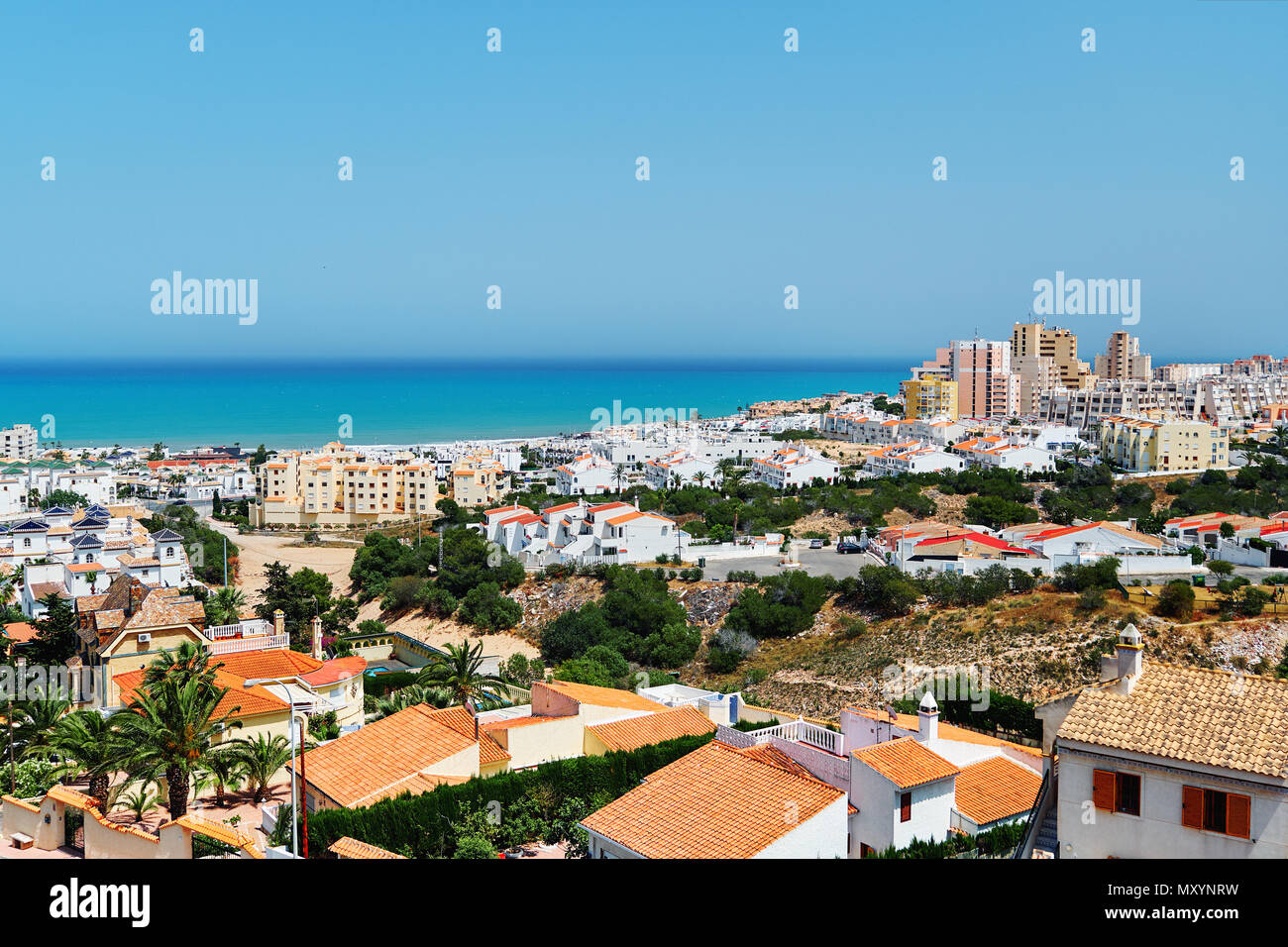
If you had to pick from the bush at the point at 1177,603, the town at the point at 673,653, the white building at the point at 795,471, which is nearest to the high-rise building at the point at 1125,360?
the town at the point at 673,653

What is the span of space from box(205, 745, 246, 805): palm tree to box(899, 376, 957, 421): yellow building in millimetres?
87424

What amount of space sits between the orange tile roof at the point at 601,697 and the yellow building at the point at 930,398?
81955mm

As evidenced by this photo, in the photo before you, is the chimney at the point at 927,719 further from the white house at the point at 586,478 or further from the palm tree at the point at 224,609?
the white house at the point at 586,478

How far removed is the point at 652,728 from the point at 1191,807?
8.82 metres

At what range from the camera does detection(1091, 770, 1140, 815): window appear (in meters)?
7.33

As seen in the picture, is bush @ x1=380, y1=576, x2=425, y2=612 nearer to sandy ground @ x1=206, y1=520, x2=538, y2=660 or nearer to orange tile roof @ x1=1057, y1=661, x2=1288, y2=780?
sandy ground @ x1=206, y1=520, x2=538, y2=660

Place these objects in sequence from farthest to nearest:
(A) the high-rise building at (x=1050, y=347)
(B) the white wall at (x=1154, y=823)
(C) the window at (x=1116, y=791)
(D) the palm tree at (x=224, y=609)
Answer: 1. (A) the high-rise building at (x=1050, y=347)
2. (D) the palm tree at (x=224, y=609)
3. (C) the window at (x=1116, y=791)
4. (B) the white wall at (x=1154, y=823)

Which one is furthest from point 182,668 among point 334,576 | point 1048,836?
point 334,576

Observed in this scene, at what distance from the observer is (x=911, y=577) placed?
33.7 metres

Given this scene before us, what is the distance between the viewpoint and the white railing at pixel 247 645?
18844 mm
